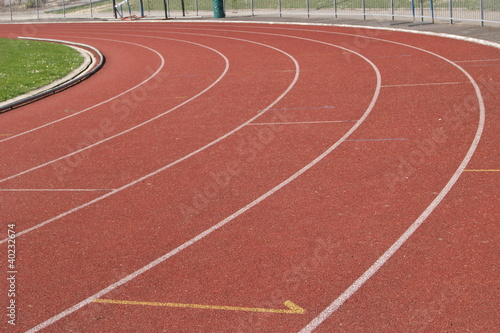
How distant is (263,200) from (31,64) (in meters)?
16.4

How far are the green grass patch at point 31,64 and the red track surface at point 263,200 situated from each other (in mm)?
2017

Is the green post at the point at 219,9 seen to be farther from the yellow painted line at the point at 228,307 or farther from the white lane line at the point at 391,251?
the yellow painted line at the point at 228,307

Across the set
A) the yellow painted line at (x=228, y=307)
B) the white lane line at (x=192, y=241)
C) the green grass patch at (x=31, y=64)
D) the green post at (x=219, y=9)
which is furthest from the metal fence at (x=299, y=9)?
the yellow painted line at (x=228, y=307)

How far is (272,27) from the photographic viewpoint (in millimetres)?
31531

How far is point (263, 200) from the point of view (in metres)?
9.51

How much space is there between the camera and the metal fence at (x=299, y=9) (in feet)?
84.2

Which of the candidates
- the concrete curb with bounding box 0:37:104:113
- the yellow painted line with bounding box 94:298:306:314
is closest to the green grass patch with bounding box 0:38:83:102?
the concrete curb with bounding box 0:37:104:113

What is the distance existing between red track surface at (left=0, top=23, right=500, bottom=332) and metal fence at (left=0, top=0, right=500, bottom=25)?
744 centimetres

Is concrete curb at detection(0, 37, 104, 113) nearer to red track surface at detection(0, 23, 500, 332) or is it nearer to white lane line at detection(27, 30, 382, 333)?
red track surface at detection(0, 23, 500, 332)

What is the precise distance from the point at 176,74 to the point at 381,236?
13.1 meters

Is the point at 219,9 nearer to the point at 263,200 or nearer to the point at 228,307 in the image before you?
the point at 263,200

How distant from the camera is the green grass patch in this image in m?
19.7

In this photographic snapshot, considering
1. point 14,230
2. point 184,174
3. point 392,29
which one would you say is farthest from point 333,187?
point 392,29

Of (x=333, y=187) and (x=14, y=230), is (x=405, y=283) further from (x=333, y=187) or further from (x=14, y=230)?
(x=14, y=230)
